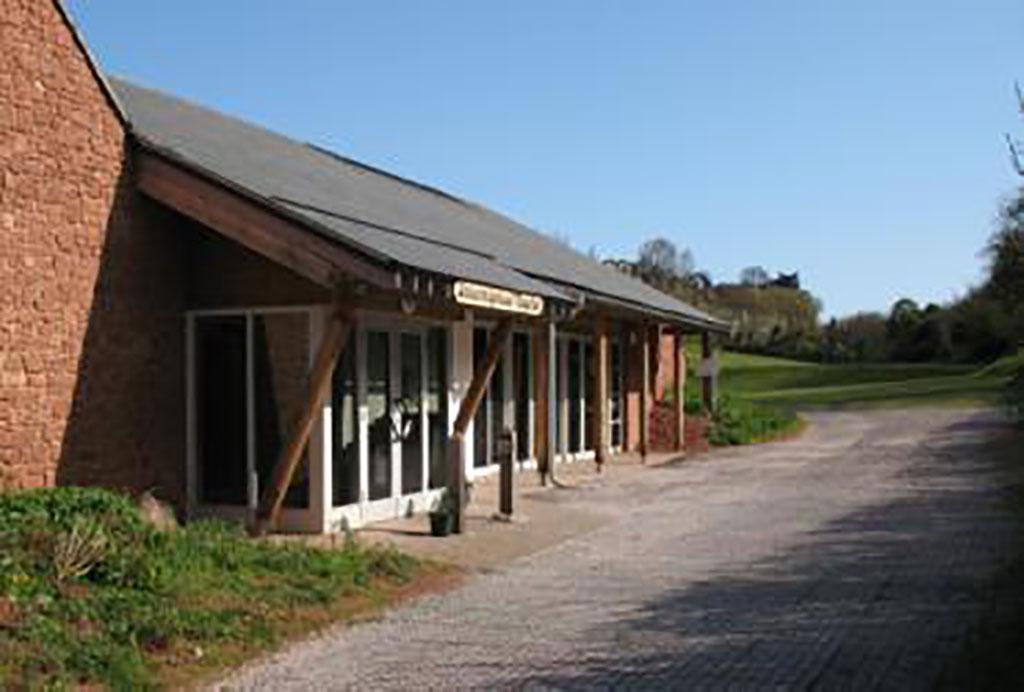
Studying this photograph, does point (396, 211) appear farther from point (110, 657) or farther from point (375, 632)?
point (110, 657)

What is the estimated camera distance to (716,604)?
1012 centimetres

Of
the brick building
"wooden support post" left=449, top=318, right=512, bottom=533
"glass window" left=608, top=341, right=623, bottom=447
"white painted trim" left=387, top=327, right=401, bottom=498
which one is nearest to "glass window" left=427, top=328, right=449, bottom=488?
the brick building

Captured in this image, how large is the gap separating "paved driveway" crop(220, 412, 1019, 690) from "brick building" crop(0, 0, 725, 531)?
8.86 ft

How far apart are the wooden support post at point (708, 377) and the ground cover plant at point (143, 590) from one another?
64.8 ft

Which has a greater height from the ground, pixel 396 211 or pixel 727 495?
pixel 396 211

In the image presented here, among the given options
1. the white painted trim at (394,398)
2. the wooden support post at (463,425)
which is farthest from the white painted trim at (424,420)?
the white painted trim at (394,398)

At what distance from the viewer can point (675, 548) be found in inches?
526

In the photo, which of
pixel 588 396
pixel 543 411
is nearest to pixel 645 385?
pixel 588 396

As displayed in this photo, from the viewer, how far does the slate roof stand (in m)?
14.0

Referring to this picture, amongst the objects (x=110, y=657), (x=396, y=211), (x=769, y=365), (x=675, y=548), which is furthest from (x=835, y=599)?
(x=769, y=365)

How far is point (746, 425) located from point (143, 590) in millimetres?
23790

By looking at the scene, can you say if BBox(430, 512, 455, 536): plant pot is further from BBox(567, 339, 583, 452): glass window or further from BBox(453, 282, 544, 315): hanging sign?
BBox(567, 339, 583, 452): glass window

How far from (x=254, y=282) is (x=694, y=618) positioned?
6781mm

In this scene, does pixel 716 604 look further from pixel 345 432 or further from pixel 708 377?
pixel 708 377
